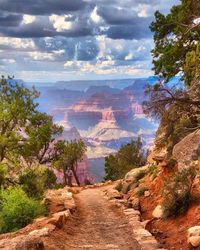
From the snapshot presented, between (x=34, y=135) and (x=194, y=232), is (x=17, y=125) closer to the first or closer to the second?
(x=34, y=135)

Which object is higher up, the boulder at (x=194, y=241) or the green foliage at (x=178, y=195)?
the green foliage at (x=178, y=195)

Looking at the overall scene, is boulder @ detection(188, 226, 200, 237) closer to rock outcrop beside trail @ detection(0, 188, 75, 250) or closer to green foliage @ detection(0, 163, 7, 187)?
rock outcrop beside trail @ detection(0, 188, 75, 250)

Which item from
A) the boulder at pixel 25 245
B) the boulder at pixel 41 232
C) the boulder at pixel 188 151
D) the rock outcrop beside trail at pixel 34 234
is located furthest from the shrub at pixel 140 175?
the boulder at pixel 25 245

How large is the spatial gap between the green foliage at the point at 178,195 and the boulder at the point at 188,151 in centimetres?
303

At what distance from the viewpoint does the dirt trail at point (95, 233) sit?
14.0m

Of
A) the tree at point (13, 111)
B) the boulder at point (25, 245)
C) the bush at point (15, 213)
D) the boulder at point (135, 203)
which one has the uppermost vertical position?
the tree at point (13, 111)

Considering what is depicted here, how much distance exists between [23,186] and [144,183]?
27.8 feet

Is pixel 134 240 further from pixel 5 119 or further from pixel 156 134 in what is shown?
pixel 156 134

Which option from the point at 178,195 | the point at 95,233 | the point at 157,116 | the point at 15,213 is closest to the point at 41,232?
the point at 95,233

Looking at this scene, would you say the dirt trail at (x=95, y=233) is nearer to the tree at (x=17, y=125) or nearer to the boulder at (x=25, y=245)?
the boulder at (x=25, y=245)

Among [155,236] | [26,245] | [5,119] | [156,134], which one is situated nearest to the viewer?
[26,245]

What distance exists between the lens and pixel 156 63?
24.8m

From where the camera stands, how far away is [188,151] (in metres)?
21.8

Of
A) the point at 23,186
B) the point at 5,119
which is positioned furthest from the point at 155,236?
the point at 5,119
